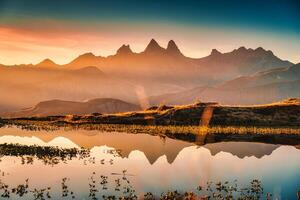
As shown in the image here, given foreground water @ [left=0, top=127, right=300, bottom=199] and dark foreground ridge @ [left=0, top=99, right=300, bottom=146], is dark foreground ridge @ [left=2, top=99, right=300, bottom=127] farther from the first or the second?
foreground water @ [left=0, top=127, right=300, bottom=199]

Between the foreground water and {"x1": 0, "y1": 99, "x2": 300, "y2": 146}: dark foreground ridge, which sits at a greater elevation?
{"x1": 0, "y1": 99, "x2": 300, "y2": 146}: dark foreground ridge

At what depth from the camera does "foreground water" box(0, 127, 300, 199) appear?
47.5m

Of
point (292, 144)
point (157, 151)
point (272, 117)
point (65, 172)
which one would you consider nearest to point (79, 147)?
point (157, 151)

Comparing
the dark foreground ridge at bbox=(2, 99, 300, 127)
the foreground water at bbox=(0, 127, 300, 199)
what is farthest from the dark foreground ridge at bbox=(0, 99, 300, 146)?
the foreground water at bbox=(0, 127, 300, 199)

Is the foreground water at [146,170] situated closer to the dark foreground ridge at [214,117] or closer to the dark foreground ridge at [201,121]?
the dark foreground ridge at [201,121]

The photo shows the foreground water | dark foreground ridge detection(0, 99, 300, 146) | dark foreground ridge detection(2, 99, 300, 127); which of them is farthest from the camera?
dark foreground ridge detection(2, 99, 300, 127)

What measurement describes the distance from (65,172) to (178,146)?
34062 millimetres

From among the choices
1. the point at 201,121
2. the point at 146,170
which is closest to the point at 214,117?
the point at 201,121

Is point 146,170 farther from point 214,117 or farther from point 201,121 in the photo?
point 214,117

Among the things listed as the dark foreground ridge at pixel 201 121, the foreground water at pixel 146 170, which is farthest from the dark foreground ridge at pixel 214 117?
the foreground water at pixel 146 170

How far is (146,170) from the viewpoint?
59781 mm

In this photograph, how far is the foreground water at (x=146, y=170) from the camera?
47.5 m

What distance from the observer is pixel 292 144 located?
96.8m

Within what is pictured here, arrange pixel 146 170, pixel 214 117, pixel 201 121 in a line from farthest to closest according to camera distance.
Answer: pixel 214 117 → pixel 201 121 → pixel 146 170
